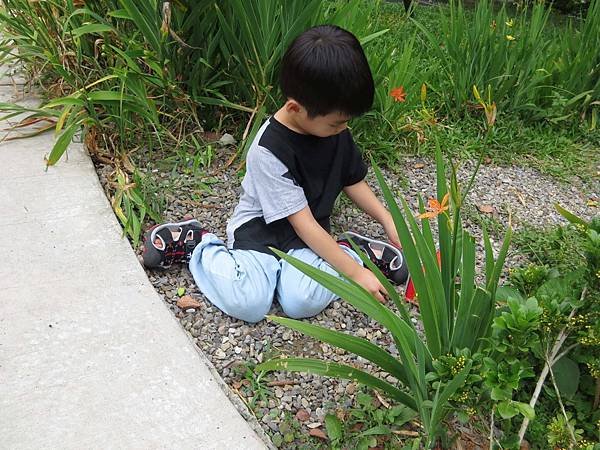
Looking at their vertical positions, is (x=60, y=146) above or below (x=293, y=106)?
below

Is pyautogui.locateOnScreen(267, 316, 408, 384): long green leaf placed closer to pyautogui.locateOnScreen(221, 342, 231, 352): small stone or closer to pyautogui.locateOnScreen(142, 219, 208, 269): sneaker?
pyautogui.locateOnScreen(221, 342, 231, 352): small stone

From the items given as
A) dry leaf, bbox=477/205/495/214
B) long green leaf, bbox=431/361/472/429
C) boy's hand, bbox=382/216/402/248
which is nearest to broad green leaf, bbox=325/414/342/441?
long green leaf, bbox=431/361/472/429

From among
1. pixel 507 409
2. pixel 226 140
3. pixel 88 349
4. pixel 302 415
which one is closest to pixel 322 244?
pixel 302 415

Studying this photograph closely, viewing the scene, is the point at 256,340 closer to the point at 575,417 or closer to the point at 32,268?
the point at 32,268

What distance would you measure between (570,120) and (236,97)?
1751 millimetres

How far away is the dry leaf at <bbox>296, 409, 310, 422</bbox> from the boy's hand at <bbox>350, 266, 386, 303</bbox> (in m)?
0.37

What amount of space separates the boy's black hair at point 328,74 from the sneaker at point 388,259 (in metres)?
0.50

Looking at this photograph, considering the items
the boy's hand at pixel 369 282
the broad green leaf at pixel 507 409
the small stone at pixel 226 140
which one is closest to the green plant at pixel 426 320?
the broad green leaf at pixel 507 409

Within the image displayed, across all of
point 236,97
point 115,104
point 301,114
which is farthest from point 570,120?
point 115,104

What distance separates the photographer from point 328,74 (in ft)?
5.27

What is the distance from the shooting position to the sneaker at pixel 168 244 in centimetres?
189

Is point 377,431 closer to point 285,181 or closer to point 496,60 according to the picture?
point 285,181

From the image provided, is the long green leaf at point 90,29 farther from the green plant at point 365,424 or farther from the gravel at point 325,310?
the green plant at point 365,424

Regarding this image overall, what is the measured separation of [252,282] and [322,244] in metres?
0.23
